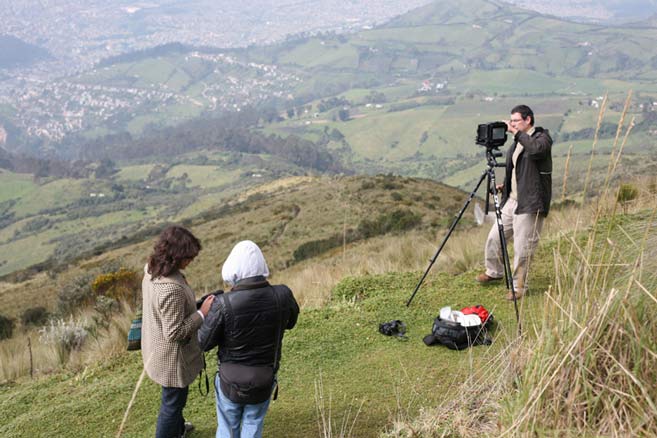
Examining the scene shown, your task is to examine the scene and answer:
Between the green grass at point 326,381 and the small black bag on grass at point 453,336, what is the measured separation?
0.08 metres

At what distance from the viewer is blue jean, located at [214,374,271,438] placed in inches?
133

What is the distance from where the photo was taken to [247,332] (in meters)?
3.23

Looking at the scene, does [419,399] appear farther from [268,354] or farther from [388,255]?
[388,255]

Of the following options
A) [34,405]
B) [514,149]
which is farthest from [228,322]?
[514,149]

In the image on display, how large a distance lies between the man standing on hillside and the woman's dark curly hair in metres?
3.51

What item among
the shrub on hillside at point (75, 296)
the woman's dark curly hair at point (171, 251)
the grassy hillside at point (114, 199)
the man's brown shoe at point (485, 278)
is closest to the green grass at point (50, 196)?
the grassy hillside at point (114, 199)

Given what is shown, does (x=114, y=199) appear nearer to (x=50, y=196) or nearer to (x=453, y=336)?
(x=50, y=196)

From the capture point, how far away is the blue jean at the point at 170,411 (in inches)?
154

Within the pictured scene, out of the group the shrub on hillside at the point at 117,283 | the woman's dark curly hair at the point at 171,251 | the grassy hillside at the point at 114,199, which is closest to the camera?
the woman's dark curly hair at the point at 171,251

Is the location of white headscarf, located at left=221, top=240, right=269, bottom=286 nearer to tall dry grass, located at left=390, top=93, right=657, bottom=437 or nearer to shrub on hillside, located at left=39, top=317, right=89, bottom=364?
tall dry grass, located at left=390, top=93, right=657, bottom=437

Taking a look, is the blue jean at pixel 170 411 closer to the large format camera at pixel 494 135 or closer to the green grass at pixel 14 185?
the large format camera at pixel 494 135

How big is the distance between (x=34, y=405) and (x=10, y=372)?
4.26 feet

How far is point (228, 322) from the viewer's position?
3.20 meters

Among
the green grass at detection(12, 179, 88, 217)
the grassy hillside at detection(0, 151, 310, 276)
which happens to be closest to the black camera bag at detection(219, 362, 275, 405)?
the grassy hillside at detection(0, 151, 310, 276)
